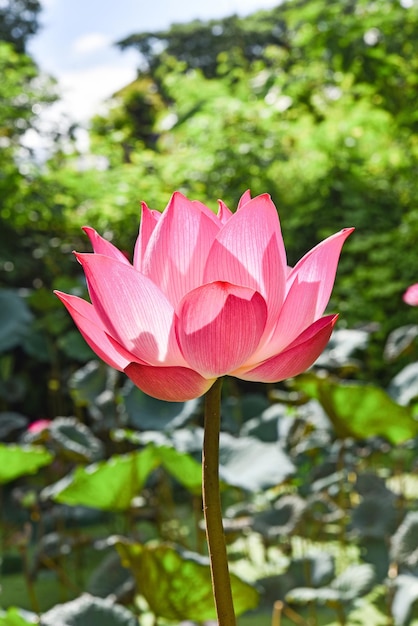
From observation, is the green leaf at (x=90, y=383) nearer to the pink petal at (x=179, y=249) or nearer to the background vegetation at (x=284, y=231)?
the background vegetation at (x=284, y=231)

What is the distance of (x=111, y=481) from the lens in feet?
4.17

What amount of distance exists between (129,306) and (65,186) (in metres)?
3.47

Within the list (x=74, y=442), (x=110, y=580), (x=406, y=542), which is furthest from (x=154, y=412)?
(x=406, y=542)

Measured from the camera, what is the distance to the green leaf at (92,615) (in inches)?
35.6

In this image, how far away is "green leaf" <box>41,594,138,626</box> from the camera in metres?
0.90

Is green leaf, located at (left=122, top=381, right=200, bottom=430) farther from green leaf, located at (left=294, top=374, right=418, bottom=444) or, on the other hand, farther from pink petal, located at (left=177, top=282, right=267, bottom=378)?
pink petal, located at (left=177, top=282, right=267, bottom=378)

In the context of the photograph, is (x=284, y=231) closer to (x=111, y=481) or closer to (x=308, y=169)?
(x=308, y=169)

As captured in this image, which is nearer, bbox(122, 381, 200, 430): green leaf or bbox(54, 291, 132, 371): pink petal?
bbox(54, 291, 132, 371): pink petal

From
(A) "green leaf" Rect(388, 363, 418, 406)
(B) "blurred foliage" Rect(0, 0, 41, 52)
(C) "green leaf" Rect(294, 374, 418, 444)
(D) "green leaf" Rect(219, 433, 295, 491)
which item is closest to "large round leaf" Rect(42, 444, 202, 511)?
(D) "green leaf" Rect(219, 433, 295, 491)

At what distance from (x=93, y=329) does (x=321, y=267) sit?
0.10 m

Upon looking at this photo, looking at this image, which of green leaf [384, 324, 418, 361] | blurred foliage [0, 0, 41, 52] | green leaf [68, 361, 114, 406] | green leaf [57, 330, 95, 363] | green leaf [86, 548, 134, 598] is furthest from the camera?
blurred foliage [0, 0, 41, 52]

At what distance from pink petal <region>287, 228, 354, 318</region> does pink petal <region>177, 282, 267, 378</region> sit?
0.09 feet

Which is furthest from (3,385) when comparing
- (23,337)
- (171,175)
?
(171,175)

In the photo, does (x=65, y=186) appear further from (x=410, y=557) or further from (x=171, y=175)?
(x=410, y=557)
